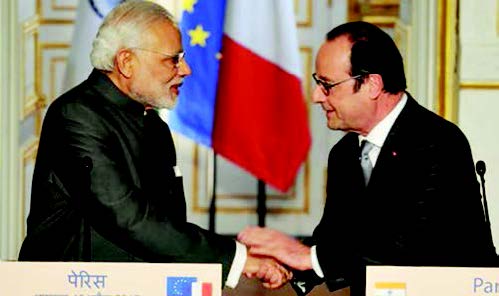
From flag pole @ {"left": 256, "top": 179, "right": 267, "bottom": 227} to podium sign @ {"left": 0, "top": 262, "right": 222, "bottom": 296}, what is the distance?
2.75 meters

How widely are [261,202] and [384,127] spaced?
83.8 inches

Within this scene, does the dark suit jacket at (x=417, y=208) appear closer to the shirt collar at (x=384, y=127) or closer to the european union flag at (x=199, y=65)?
the shirt collar at (x=384, y=127)

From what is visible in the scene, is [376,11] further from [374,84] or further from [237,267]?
[237,267]

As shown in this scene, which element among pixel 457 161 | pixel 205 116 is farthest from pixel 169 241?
pixel 205 116

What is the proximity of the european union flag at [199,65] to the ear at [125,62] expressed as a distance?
3.87 feet

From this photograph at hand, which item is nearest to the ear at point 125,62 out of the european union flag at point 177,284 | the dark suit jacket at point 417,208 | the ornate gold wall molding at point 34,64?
the dark suit jacket at point 417,208

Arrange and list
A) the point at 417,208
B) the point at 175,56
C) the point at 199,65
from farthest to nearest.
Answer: the point at 199,65 → the point at 175,56 → the point at 417,208

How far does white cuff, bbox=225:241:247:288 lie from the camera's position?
375 centimetres

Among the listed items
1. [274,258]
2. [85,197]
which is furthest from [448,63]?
[85,197]

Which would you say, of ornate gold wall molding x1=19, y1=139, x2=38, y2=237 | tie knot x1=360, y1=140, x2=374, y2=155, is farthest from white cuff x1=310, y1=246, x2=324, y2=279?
ornate gold wall molding x1=19, y1=139, x2=38, y2=237

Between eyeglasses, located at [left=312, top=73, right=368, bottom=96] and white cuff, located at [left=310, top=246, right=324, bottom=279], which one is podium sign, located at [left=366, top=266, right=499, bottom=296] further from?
eyeglasses, located at [left=312, top=73, right=368, bottom=96]

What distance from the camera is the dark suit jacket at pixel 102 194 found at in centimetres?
369

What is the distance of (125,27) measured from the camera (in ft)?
12.7

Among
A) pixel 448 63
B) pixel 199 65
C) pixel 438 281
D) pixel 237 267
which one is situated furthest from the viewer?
pixel 199 65
